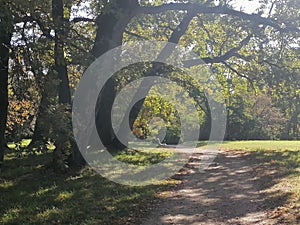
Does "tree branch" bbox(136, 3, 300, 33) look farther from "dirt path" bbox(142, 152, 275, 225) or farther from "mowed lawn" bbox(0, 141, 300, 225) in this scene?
"dirt path" bbox(142, 152, 275, 225)

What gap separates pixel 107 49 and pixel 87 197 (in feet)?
20.3

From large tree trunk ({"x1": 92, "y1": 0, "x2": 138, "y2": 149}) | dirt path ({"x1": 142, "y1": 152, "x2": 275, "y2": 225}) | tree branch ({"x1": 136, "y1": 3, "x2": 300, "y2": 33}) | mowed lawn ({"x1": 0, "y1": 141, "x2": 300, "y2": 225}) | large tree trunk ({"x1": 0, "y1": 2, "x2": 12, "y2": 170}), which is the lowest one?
dirt path ({"x1": 142, "y1": 152, "x2": 275, "y2": 225})

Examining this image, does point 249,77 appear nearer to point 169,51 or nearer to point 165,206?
point 169,51

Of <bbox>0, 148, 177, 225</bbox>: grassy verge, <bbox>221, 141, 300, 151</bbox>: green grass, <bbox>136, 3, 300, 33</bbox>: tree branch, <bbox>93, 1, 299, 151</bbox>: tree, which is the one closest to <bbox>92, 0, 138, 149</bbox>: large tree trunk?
<bbox>93, 1, 299, 151</bbox>: tree

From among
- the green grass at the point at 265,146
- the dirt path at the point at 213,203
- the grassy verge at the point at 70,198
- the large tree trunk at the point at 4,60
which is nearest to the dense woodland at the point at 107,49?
the large tree trunk at the point at 4,60

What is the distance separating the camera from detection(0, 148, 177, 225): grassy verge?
8.89m

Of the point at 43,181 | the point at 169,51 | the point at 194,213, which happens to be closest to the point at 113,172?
the point at 43,181

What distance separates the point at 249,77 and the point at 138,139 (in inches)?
850

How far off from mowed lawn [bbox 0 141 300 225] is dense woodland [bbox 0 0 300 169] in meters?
0.96

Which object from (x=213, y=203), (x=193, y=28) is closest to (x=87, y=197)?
(x=213, y=203)

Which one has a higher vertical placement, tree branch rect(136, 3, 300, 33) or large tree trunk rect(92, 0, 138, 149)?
tree branch rect(136, 3, 300, 33)

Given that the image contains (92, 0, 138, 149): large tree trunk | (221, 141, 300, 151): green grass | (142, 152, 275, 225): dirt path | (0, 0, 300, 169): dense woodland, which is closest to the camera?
(142, 152, 275, 225): dirt path

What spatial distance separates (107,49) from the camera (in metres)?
15.5

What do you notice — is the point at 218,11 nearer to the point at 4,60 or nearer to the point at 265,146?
the point at 4,60
